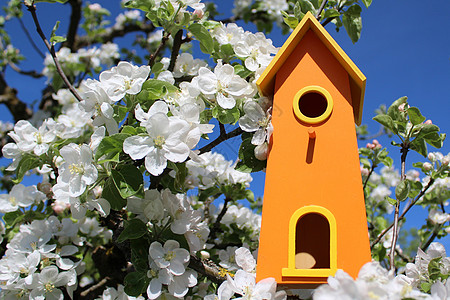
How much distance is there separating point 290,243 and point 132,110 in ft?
2.54

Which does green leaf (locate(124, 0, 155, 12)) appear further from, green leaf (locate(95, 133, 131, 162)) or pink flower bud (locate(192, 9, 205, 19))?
green leaf (locate(95, 133, 131, 162))

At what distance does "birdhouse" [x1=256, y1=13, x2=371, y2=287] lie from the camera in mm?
1344

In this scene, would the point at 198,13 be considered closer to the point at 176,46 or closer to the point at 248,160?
the point at 176,46

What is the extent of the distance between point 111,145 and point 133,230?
0.34 metres

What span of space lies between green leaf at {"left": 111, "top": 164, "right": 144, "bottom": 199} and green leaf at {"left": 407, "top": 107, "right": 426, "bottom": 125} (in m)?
1.06

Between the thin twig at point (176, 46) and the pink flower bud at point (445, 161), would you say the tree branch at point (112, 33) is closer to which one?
the thin twig at point (176, 46)

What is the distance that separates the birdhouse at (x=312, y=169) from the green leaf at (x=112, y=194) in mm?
515

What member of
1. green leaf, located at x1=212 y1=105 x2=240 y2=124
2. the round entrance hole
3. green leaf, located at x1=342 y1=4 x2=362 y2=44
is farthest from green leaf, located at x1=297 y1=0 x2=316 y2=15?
green leaf, located at x1=212 y1=105 x2=240 y2=124

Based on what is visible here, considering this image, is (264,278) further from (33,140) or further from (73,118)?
(73,118)

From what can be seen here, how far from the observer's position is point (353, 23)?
2.04 metres

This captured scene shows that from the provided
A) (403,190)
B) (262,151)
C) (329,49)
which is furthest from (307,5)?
(403,190)

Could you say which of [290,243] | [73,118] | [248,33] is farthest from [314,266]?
[73,118]

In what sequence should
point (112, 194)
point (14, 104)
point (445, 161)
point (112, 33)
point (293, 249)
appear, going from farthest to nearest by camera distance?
point (112, 33)
point (14, 104)
point (445, 161)
point (112, 194)
point (293, 249)

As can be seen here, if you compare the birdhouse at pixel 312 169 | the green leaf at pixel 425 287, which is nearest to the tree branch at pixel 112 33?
the birdhouse at pixel 312 169
